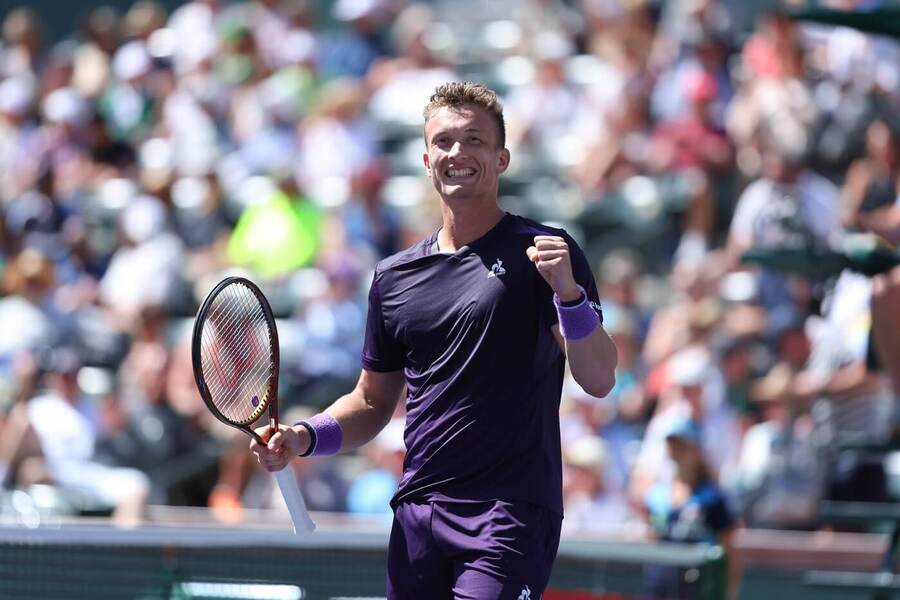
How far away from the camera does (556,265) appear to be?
4324mm

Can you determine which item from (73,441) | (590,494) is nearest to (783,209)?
(590,494)

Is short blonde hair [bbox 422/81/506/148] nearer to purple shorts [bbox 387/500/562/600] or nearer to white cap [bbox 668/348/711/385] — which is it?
purple shorts [bbox 387/500/562/600]

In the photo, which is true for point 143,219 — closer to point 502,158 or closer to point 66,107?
point 66,107

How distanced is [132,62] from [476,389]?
12.0 meters

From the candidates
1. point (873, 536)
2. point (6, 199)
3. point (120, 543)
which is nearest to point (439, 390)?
point (120, 543)

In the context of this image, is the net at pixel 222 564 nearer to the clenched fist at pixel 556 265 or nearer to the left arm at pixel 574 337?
the left arm at pixel 574 337

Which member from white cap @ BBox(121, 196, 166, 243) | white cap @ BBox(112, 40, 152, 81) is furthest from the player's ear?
white cap @ BBox(112, 40, 152, 81)

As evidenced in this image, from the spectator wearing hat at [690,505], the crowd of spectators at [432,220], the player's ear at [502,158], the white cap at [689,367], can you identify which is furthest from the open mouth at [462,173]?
the white cap at [689,367]

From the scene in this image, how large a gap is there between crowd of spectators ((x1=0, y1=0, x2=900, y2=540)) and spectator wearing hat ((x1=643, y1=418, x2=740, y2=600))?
24mm

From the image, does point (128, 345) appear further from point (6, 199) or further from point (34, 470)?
point (6, 199)

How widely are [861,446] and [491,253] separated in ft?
12.9

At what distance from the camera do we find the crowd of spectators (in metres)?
9.78

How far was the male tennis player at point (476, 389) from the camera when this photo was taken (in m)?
4.57

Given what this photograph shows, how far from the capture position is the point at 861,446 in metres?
8.06
